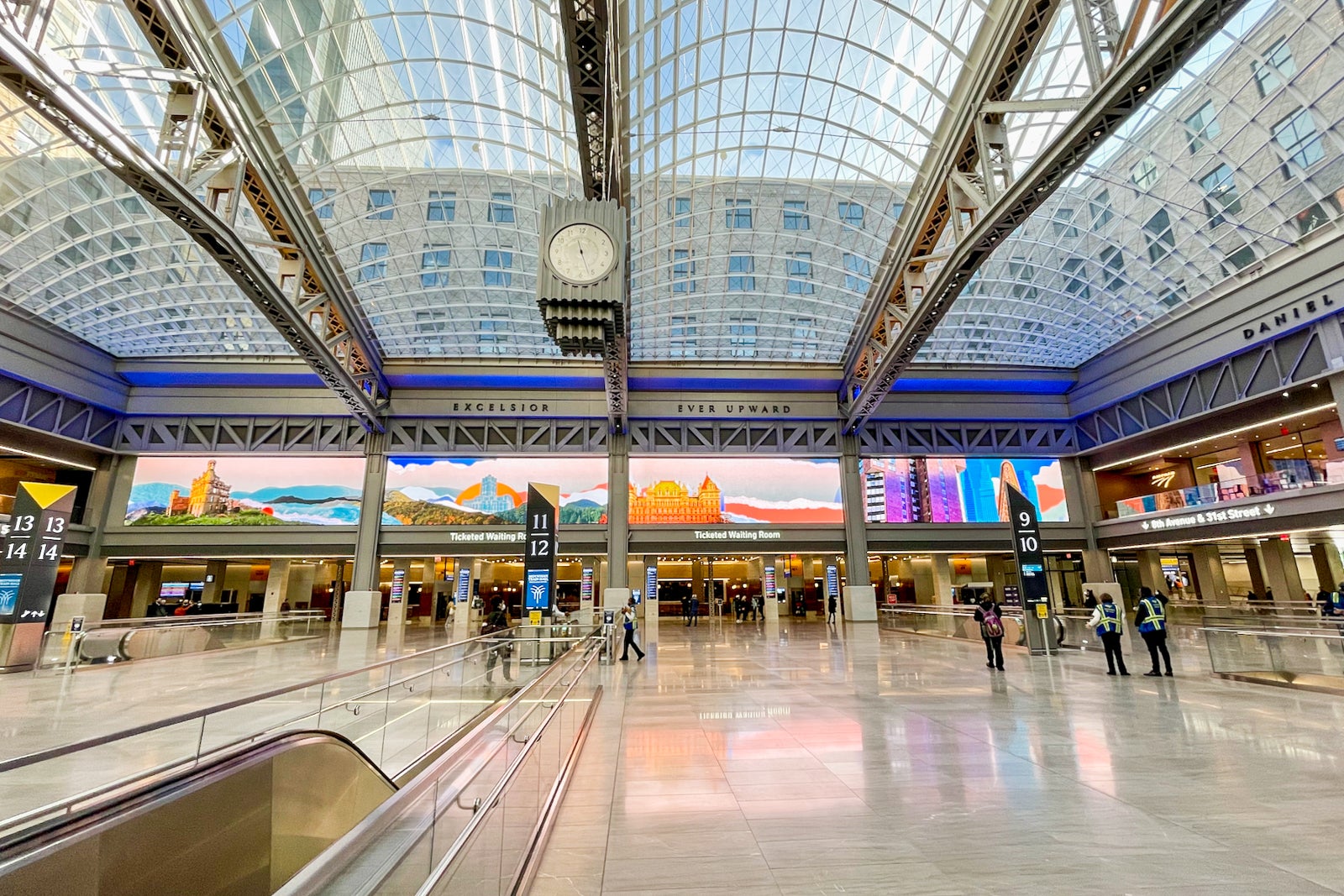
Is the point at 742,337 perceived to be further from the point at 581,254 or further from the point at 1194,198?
the point at 1194,198

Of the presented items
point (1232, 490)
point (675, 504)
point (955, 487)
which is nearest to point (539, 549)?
point (675, 504)

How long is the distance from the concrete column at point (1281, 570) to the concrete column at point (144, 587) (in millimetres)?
62990

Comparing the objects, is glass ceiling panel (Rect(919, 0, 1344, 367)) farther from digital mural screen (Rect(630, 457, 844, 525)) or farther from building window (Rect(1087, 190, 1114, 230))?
digital mural screen (Rect(630, 457, 844, 525))

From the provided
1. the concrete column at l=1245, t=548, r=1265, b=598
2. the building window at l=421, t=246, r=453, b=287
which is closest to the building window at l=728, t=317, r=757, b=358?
the building window at l=421, t=246, r=453, b=287

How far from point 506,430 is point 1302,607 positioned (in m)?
39.0

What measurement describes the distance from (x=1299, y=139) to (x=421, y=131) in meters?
29.1

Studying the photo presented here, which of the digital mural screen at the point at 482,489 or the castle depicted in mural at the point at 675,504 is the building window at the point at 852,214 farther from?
the digital mural screen at the point at 482,489

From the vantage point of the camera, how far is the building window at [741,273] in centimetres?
2847

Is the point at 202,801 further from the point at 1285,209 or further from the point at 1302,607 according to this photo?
the point at 1302,607

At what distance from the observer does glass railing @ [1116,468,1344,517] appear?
24234 mm

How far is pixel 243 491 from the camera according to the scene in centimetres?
3359

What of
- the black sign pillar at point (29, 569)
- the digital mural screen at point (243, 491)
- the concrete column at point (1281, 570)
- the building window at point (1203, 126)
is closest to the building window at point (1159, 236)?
the building window at point (1203, 126)

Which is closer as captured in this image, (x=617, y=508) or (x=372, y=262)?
(x=372, y=262)

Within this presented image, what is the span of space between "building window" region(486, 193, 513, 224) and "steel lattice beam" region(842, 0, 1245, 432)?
16.8 metres
